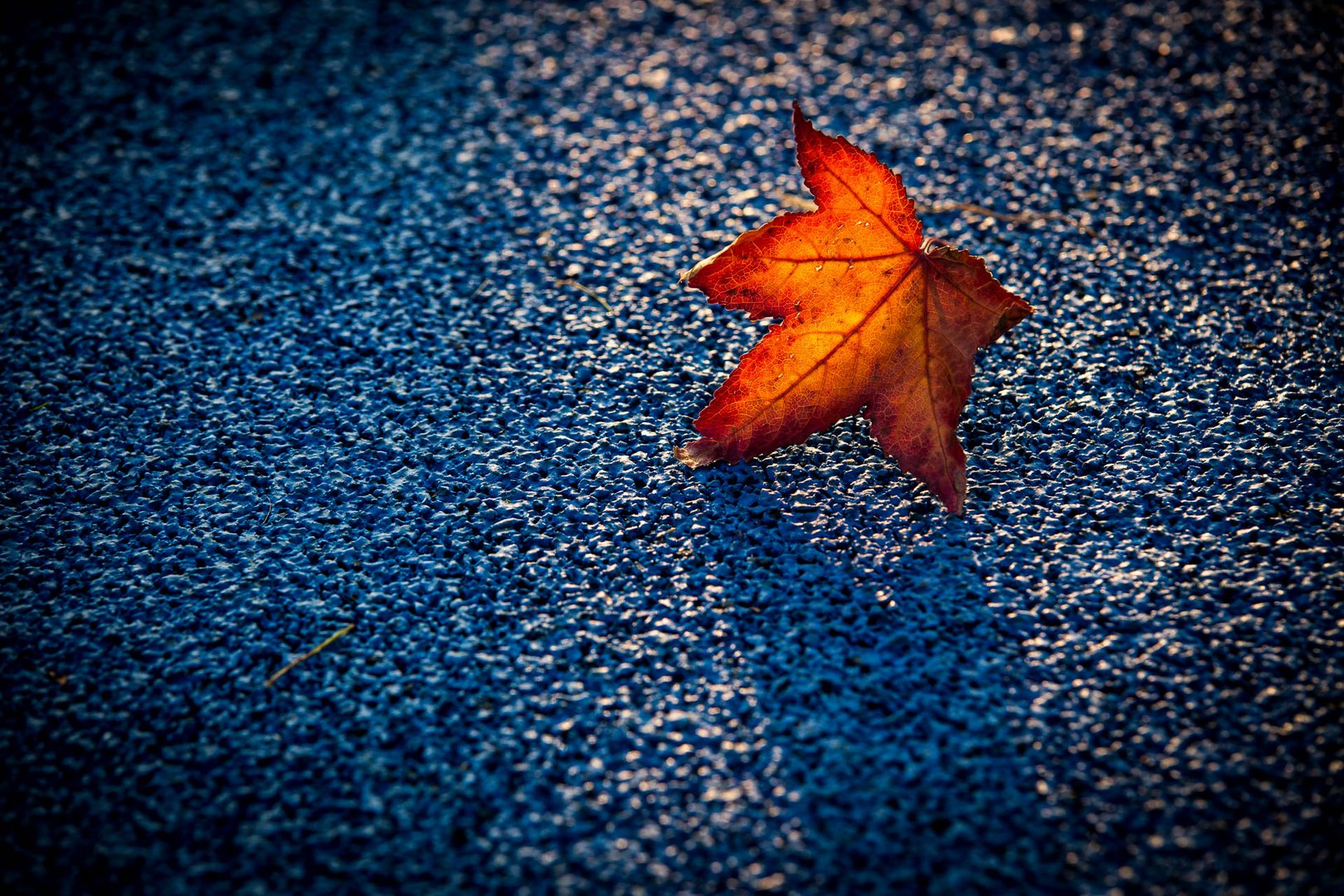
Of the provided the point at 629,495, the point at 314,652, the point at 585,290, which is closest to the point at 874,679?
the point at 629,495

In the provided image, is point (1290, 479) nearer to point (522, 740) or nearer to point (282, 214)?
point (522, 740)

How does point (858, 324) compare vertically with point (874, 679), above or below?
above

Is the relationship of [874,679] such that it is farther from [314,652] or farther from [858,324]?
[314,652]

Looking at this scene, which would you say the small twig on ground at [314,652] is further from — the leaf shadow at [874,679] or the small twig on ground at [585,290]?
the small twig on ground at [585,290]

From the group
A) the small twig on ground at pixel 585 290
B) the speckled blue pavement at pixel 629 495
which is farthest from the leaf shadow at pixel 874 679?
the small twig on ground at pixel 585 290

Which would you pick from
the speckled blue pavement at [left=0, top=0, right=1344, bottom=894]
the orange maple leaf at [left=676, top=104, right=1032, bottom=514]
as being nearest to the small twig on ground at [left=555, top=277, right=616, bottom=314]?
the speckled blue pavement at [left=0, top=0, right=1344, bottom=894]

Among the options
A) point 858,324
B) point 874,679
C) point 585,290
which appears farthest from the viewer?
point 585,290

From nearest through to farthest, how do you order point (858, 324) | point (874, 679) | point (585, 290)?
point (874, 679) < point (858, 324) < point (585, 290)

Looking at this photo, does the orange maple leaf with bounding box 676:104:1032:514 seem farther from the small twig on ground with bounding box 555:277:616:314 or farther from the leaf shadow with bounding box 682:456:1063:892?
the small twig on ground with bounding box 555:277:616:314
